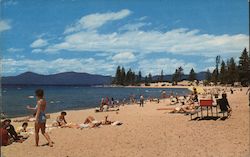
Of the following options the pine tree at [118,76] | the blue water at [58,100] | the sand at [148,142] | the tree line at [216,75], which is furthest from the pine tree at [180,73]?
the sand at [148,142]

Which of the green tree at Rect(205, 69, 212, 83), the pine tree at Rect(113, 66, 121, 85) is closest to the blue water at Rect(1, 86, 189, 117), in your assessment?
the green tree at Rect(205, 69, 212, 83)

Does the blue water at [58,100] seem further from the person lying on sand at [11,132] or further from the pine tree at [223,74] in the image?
the pine tree at [223,74]

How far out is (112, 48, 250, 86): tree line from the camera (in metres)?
83.6

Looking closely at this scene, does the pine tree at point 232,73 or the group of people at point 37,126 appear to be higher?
the pine tree at point 232,73

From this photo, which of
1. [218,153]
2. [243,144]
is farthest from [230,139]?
[218,153]

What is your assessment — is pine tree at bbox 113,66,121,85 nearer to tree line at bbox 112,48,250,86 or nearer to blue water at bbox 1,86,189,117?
tree line at bbox 112,48,250,86

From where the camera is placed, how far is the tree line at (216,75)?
83625 millimetres

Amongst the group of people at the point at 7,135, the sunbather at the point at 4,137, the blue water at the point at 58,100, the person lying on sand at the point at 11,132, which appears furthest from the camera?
the blue water at the point at 58,100

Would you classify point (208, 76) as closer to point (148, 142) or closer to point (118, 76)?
point (118, 76)

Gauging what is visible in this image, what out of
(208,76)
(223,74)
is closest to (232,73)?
(223,74)

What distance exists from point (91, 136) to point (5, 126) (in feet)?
8.93

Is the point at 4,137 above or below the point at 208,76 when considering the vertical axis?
below

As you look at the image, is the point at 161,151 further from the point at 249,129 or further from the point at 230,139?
the point at 249,129

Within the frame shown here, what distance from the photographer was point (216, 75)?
120 m
